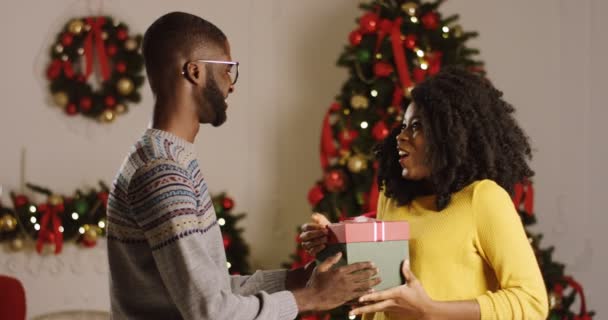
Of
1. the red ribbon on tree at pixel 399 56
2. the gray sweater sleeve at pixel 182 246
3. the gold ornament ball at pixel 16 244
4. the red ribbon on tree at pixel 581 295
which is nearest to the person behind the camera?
the gray sweater sleeve at pixel 182 246

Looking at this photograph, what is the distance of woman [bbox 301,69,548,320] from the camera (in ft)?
5.98

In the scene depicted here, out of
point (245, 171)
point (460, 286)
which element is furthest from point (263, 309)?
point (245, 171)

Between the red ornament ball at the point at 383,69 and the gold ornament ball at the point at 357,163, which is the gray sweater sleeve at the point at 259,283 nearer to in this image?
the gold ornament ball at the point at 357,163

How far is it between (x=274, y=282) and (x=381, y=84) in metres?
1.75

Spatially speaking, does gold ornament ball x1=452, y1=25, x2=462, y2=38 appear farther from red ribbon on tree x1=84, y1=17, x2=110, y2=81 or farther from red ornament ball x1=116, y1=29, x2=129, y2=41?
red ribbon on tree x1=84, y1=17, x2=110, y2=81

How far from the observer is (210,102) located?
1843 millimetres

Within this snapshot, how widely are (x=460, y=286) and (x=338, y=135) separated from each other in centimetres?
203

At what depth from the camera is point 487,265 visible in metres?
1.91

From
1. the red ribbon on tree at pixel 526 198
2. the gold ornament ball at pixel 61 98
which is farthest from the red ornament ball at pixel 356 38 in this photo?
the gold ornament ball at pixel 61 98

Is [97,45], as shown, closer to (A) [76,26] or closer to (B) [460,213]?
(A) [76,26]

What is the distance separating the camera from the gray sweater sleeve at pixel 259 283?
7.00 ft

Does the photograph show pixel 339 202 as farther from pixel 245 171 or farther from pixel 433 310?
pixel 433 310

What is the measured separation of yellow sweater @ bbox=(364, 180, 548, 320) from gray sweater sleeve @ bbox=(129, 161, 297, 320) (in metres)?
0.44

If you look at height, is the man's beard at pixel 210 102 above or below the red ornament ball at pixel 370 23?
below
